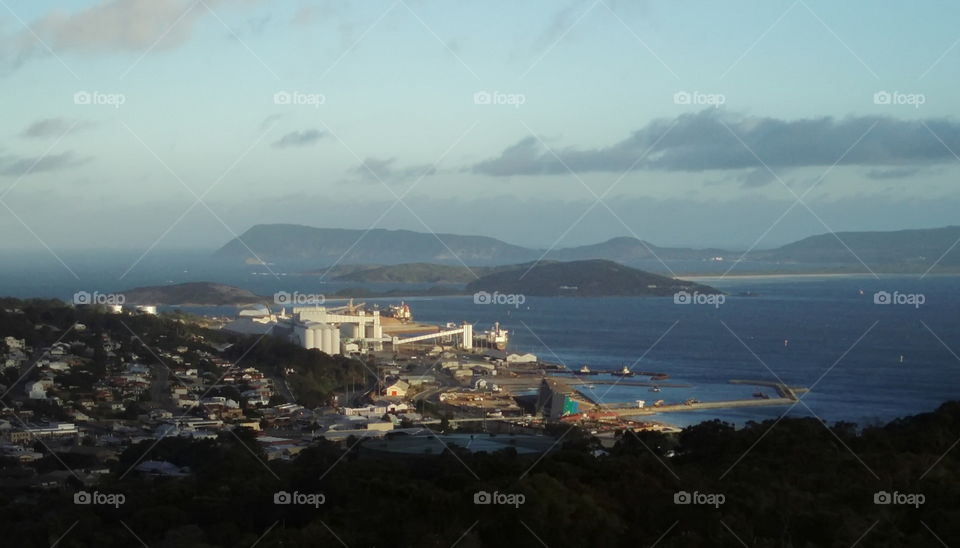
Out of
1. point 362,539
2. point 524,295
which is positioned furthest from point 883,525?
point 524,295

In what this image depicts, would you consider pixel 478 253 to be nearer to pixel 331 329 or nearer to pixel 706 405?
pixel 331 329

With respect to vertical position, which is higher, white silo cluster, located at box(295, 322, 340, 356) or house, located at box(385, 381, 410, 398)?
white silo cluster, located at box(295, 322, 340, 356)

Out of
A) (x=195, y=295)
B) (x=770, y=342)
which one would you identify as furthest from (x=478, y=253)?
(x=770, y=342)

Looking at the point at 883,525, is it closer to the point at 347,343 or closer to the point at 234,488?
the point at 234,488

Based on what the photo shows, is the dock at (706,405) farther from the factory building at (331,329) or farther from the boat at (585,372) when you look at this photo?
the factory building at (331,329)

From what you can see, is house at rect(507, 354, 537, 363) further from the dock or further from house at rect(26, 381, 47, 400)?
house at rect(26, 381, 47, 400)

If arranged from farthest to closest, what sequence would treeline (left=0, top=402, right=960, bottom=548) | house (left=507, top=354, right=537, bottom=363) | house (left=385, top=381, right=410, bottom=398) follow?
house (left=507, top=354, right=537, bottom=363) → house (left=385, top=381, right=410, bottom=398) → treeline (left=0, top=402, right=960, bottom=548)

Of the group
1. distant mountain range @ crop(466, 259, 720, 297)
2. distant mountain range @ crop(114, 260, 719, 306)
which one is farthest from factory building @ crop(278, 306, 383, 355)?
distant mountain range @ crop(466, 259, 720, 297)
